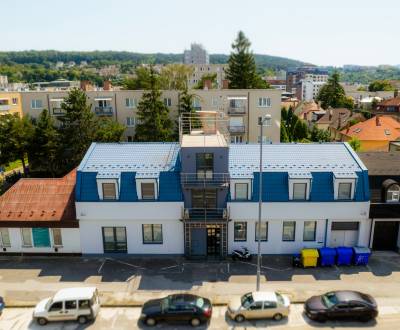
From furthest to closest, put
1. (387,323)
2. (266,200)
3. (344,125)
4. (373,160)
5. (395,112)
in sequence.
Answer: (395,112)
(344,125)
(373,160)
(266,200)
(387,323)

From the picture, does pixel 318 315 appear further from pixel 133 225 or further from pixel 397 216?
pixel 133 225

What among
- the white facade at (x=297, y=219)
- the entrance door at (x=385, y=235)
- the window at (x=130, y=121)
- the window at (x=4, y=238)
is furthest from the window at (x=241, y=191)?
the window at (x=130, y=121)

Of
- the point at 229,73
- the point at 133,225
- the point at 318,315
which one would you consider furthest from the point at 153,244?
the point at 229,73

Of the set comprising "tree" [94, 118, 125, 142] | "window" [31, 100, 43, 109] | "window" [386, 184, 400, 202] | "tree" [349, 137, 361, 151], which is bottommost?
"tree" [349, 137, 361, 151]

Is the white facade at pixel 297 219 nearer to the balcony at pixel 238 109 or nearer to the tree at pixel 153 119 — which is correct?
the tree at pixel 153 119

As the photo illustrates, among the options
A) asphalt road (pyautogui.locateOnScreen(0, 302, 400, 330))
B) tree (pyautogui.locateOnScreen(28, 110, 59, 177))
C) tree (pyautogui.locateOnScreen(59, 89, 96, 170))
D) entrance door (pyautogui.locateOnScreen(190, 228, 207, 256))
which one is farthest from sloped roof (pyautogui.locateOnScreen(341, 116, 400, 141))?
tree (pyautogui.locateOnScreen(28, 110, 59, 177))

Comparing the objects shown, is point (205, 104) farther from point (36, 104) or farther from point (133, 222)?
point (133, 222)

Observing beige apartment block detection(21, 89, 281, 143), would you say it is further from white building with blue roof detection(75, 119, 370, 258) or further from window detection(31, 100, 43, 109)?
white building with blue roof detection(75, 119, 370, 258)
